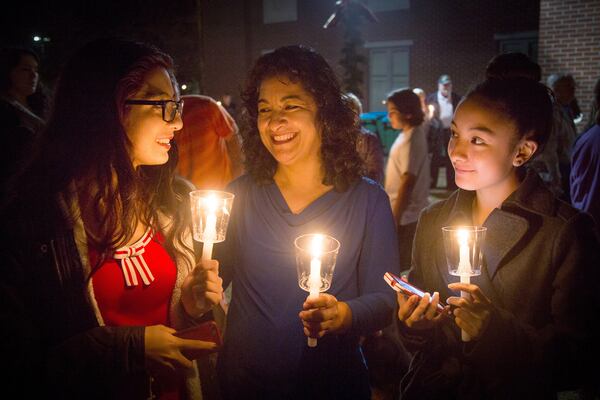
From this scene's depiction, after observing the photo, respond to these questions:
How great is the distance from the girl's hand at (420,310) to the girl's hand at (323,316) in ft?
0.84

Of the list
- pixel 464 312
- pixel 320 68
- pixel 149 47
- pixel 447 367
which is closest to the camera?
pixel 464 312

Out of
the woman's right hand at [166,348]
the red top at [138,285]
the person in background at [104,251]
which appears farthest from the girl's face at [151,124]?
the woman's right hand at [166,348]

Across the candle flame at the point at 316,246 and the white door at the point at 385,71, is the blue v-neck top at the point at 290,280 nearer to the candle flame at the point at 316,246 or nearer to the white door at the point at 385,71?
the candle flame at the point at 316,246

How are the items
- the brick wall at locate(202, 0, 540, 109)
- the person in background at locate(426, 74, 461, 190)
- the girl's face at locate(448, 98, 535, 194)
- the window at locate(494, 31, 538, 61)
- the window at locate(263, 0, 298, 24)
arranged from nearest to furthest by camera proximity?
the girl's face at locate(448, 98, 535, 194) → the person in background at locate(426, 74, 461, 190) → the window at locate(494, 31, 538, 61) → the brick wall at locate(202, 0, 540, 109) → the window at locate(263, 0, 298, 24)

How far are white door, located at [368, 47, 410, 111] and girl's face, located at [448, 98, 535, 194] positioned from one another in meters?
22.5

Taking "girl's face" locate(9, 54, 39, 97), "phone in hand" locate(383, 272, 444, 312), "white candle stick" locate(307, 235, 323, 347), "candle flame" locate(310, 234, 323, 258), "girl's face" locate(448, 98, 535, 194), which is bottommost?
"phone in hand" locate(383, 272, 444, 312)

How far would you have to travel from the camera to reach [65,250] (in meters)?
1.99

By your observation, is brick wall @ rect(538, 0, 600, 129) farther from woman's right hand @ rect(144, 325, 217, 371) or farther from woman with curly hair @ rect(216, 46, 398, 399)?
woman's right hand @ rect(144, 325, 217, 371)

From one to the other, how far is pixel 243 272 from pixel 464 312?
1.05m

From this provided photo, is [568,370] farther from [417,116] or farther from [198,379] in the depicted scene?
[417,116]

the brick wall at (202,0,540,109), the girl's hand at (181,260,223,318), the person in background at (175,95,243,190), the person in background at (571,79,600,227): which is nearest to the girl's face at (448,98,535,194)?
the girl's hand at (181,260,223,318)

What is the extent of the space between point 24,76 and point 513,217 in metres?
5.78

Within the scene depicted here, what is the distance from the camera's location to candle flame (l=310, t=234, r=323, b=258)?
1802 millimetres

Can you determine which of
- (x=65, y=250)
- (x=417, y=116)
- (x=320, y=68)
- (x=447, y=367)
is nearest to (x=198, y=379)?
(x=65, y=250)
